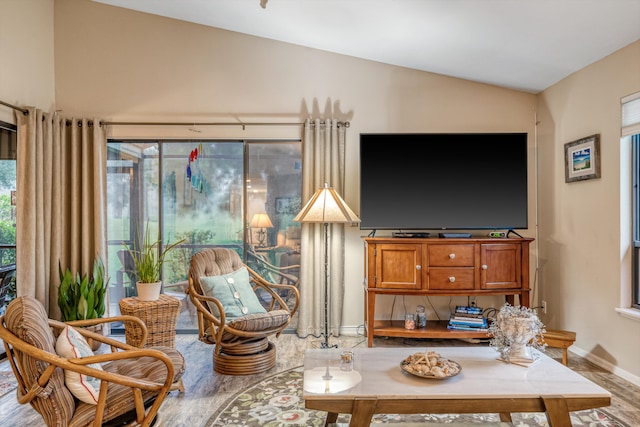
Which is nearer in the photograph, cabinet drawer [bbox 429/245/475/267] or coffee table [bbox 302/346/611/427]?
coffee table [bbox 302/346/611/427]

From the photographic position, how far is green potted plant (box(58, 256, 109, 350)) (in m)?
3.81

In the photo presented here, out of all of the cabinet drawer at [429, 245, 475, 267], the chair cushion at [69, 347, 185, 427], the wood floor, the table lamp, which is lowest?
the wood floor

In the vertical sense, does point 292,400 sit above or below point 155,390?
below

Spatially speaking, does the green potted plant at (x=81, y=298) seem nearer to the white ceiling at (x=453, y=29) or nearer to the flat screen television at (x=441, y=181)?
the flat screen television at (x=441, y=181)

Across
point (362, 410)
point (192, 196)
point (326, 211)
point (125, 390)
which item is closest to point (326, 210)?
point (326, 211)

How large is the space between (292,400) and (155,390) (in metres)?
1.11

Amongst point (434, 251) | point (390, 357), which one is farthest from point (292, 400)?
point (434, 251)

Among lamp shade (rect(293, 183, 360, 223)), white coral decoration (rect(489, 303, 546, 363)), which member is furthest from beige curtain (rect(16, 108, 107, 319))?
white coral decoration (rect(489, 303, 546, 363))

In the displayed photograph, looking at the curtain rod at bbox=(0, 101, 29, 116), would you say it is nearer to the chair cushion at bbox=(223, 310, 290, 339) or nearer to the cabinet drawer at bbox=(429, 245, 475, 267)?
the chair cushion at bbox=(223, 310, 290, 339)

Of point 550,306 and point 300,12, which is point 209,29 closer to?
point 300,12

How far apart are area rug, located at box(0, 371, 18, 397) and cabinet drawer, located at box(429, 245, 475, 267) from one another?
3363mm

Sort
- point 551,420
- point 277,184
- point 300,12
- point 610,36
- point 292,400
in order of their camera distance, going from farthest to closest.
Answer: point 277,184 < point 300,12 < point 610,36 < point 292,400 < point 551,420

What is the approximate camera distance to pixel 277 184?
4480mm

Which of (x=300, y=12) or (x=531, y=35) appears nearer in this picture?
(x=531, y=35)
